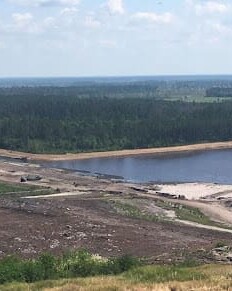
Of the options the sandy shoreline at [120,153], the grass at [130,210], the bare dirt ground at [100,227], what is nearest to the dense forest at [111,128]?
the sandy shoreline at [120,153]

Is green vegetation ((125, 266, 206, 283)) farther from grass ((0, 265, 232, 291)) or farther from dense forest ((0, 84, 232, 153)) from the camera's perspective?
dense forest ((0, 84, 232, 153))

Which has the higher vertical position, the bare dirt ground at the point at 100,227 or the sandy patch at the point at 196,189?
the bare dirt ground at the point at 100,227

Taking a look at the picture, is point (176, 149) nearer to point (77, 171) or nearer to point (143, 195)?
point (77, 171)

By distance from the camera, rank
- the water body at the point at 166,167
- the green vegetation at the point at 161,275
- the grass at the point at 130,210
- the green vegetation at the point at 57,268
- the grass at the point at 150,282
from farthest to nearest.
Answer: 1. the water body at the point at 166,167
2. the grass at the point at 130,210
3. the green vegetation at the point at 57,268
4. the green vegetation at the point at 161,275
5. the grass at the point at 150,282

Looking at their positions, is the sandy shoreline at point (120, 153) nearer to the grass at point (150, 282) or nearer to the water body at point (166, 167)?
the water body at point (166, 167)

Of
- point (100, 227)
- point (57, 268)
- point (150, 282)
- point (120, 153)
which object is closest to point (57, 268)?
point (57, 268)

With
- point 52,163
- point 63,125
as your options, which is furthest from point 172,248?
point 63,125
